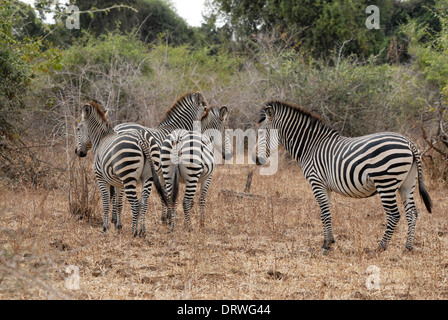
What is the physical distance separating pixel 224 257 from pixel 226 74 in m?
15.4

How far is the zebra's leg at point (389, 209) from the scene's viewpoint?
18.0 ft

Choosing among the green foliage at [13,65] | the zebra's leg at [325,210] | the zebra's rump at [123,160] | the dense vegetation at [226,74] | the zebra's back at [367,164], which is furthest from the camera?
the dense vegetation at [226,74]

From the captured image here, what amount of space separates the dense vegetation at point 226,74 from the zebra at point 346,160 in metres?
2.68

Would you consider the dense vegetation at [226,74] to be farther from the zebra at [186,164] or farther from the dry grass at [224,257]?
the dry grass at [224,257]

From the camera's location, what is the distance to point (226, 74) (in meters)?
20.0

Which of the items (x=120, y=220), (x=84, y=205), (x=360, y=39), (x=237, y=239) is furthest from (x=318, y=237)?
(x=360, y=39)

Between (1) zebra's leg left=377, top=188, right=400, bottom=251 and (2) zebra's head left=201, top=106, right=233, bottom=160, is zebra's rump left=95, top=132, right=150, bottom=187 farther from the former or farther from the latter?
(1) zebra's leg left=377, top=188, right=400, bottom=251

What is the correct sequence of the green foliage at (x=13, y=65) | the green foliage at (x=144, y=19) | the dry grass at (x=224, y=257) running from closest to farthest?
the dry grass at (x=224, y=257) < the green foliage at (x=13, y=65) < the green foliage at (x=144, y=19)

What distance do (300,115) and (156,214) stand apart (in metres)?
2.86

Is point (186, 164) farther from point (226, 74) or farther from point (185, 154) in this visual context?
point (226, 74)

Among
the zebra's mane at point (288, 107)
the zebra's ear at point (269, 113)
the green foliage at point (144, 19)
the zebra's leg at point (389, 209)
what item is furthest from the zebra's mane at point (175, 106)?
the green foliage at point (144, 19)

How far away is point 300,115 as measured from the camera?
651 centimetres
